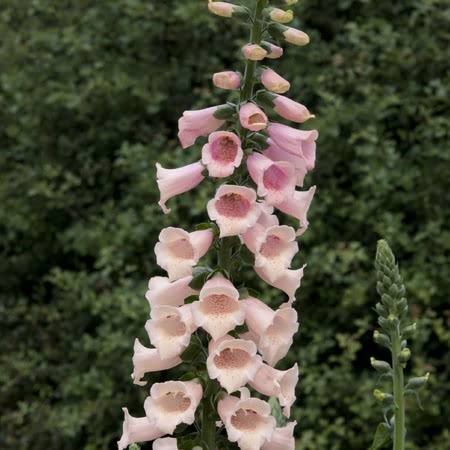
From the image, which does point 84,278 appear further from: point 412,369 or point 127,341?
point 412,369

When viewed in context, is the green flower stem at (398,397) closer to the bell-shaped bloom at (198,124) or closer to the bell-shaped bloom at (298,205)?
the bell-shaped bloom at (298,205)

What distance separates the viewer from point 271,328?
1509 millimetres

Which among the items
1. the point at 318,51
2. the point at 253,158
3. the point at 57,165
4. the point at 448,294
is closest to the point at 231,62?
the point at 318,51

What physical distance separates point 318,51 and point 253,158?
3.44 metres

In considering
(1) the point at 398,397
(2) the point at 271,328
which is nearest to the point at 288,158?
(2) the point at 271,328

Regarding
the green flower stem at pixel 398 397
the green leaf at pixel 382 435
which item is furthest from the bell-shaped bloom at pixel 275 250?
the green leaf at pixel 382 435

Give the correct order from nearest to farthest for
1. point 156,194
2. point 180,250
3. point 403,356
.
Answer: point 180,250 → point 403,356 → point 156,194

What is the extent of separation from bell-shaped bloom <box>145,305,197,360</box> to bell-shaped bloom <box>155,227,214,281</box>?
0.17 feet

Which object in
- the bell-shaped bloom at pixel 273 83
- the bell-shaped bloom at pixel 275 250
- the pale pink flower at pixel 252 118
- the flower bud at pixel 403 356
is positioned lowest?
the flower bud at pixel 403 356

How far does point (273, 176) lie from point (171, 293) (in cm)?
25

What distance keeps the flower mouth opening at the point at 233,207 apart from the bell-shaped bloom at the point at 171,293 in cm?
13

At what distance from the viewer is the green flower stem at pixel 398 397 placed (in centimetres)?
171

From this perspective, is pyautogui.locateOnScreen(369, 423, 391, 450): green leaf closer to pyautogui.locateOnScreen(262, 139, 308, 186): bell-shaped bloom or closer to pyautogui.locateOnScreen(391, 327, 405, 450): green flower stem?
pyautogui.locateOnScreen(391, 327, 405, 450): green flower stem

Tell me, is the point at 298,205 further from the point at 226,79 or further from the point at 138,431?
the point at 138,431
